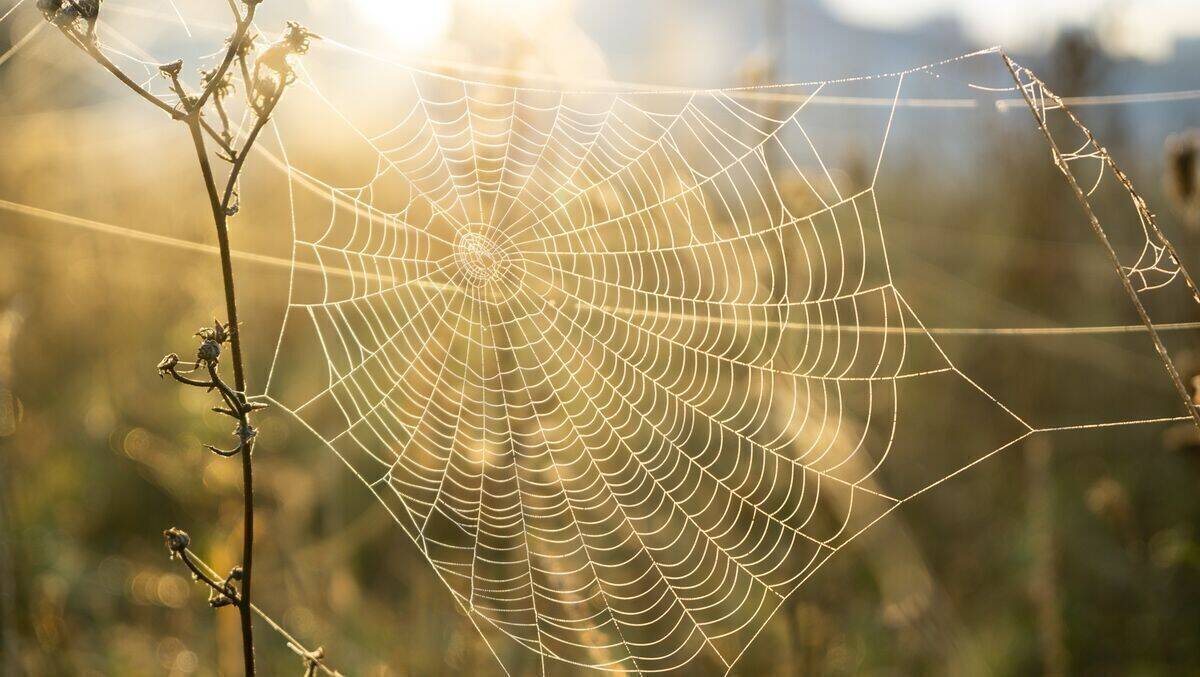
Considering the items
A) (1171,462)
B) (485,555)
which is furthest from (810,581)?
(1171,462)

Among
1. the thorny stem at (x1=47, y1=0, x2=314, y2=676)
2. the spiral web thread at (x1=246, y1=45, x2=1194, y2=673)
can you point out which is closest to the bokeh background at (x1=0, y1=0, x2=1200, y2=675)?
the spiral web thread at (x1=246, y1=45, x2=1194, y2=673)

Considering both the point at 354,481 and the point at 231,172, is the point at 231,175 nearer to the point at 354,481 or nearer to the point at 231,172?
the point at 231,172

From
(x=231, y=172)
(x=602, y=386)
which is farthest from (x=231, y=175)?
(x=602, y=386)

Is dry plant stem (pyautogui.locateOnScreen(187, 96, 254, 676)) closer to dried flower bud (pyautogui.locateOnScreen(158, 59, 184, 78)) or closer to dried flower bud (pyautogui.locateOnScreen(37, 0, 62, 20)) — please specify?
dried flower bud (pyautogui.locateOnScreen(158, 59, 184, 78))

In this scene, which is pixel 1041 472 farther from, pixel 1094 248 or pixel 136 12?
pixel 1094 248

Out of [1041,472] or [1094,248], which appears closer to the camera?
[1041,472]

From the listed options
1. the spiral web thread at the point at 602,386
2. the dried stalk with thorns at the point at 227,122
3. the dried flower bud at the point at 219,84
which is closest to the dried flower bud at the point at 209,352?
the dried stalk with thorns at the point at 227,122
